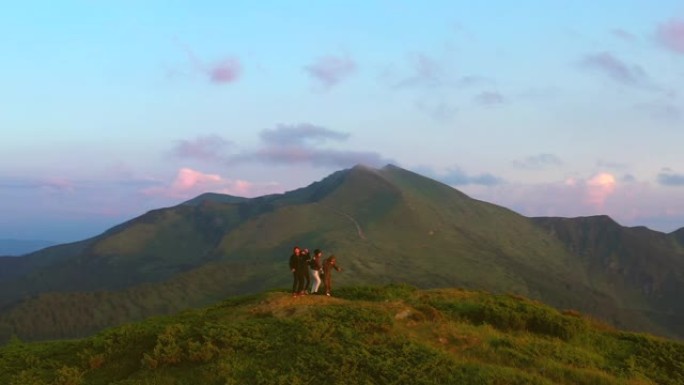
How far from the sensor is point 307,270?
3297 cm

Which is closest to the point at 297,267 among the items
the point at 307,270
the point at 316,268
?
A: the point at 307,270

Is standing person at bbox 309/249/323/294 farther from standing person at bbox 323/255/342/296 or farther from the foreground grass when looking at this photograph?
the foreground grass

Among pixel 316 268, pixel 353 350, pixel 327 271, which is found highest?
pixel 316 268

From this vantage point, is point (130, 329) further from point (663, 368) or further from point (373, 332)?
point (663, 368)

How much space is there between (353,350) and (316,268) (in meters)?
11.2

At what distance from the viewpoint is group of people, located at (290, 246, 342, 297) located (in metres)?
32.7

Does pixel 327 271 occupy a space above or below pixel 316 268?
below

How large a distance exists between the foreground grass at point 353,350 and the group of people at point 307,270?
284 centimetres

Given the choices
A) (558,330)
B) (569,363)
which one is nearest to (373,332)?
(569,363)

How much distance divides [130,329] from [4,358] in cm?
522

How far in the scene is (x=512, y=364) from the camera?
72.8 ft

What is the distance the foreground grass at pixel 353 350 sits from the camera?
2080 cm

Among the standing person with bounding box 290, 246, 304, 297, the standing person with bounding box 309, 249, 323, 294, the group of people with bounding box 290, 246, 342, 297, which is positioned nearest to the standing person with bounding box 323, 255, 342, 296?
the group of people with bounding box 290, 246, 342, 297

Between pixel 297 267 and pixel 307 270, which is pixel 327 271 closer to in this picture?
pixel 307 270
